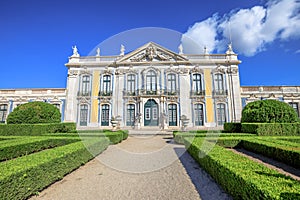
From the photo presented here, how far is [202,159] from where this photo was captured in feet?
14.3

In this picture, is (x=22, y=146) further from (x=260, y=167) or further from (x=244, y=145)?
(x=244, y=145)

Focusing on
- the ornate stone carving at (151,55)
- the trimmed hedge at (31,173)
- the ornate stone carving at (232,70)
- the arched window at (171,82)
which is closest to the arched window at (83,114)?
the ornate stone carving at (151,55)

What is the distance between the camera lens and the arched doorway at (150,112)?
63.5ft

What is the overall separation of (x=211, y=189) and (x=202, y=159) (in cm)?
120

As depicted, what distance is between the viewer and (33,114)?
10.3m

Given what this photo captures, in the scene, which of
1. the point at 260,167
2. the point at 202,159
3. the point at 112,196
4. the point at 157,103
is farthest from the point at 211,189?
the point at 157,103

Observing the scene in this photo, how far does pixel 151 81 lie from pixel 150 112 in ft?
11.8

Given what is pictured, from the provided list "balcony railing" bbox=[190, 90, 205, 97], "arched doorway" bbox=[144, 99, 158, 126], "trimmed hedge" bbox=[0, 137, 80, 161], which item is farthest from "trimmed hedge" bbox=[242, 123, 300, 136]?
"arched doorway" bbox=[144, 99, 158, 126]

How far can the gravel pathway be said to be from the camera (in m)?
2.93

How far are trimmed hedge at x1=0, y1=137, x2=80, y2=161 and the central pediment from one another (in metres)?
14.7

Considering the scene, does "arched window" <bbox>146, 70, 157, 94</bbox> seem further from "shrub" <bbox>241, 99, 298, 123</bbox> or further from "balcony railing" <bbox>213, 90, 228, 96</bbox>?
"shrub" <bbox>241, 99, 298, 123</bbox>

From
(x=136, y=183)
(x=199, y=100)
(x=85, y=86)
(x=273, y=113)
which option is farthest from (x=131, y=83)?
(x=136, y=183)

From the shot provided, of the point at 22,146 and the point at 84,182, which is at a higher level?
the point at 22,146

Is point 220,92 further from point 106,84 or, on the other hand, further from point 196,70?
point 106,84
